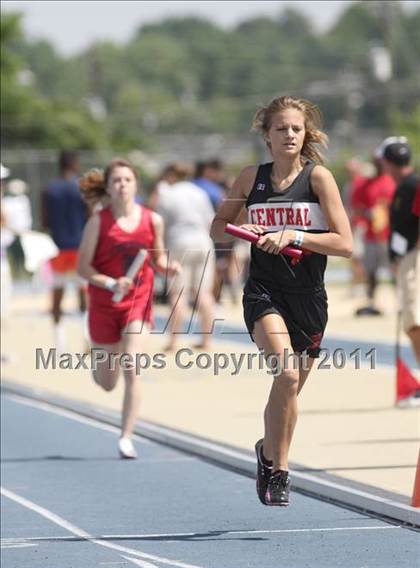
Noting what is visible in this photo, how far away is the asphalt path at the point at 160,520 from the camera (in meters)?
8.04

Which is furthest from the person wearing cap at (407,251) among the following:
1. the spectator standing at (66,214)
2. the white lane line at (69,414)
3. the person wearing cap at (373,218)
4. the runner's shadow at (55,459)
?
the person wearing cap at (373,218)

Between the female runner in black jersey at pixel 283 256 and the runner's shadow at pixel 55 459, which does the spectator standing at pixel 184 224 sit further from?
the female runner in black jersey at pixel 283 256

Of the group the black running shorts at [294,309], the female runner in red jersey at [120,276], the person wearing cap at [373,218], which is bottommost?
the black running shorts at [294,309]

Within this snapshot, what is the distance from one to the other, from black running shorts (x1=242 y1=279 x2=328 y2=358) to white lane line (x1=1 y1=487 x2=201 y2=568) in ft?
4.21

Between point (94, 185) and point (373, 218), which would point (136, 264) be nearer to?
point (94, 185)

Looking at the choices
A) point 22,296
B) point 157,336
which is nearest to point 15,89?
point 22,296

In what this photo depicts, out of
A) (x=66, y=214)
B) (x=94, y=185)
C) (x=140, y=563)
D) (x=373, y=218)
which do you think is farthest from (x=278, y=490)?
(x=373, y=218)

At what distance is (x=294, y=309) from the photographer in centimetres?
852

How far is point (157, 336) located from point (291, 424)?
42.2 feet

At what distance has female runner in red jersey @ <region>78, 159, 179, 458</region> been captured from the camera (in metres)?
11.5

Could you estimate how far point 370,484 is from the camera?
966cm

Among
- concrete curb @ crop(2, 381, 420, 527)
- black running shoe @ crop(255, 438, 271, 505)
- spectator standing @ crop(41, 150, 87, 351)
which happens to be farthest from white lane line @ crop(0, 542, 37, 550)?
spectator standing @ crop(41, 150, 87, 351)

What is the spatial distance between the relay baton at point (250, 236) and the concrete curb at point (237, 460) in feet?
4.86

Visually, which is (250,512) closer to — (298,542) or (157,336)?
(298,542)
